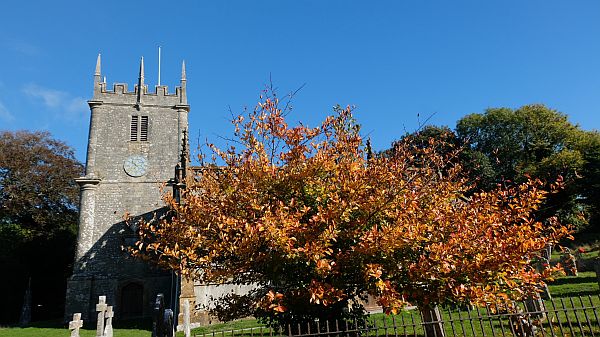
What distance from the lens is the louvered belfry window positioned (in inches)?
1093

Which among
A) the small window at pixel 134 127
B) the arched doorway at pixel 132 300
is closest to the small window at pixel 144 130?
the small window at pixel 134 127

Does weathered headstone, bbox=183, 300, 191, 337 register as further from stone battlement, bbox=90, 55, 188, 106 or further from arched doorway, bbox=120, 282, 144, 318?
stone battlement, bbox=90, 55, 188, 106

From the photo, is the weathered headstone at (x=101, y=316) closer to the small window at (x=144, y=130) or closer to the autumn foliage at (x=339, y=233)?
the autumn foliage at (x=339, y=233)

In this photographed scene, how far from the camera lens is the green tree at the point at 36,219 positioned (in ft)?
89.9

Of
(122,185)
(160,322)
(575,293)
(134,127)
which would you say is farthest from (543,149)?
(160,322)

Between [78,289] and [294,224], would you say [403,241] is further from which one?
[78,289]

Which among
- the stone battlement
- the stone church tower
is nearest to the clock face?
the stone church tower

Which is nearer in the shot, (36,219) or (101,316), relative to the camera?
(101,316)

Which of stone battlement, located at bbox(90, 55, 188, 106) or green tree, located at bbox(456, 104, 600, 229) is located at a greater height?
stone battlement, located at bbox(90, 55, 188, 106)

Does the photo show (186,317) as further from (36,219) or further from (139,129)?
(36,219)

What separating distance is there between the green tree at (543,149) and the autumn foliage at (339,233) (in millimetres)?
25963

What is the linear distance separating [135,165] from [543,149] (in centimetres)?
3395

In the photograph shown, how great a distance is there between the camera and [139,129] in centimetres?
2798

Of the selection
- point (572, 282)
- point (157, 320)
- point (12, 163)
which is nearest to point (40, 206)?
point (12, 163)
